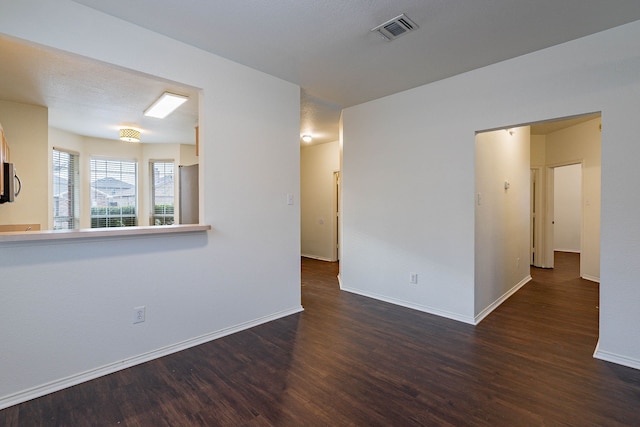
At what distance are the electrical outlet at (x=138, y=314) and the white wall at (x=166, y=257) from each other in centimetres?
4

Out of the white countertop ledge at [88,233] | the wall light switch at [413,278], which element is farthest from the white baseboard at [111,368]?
the wall light switch at [413,278]

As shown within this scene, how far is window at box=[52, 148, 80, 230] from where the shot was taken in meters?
5.46

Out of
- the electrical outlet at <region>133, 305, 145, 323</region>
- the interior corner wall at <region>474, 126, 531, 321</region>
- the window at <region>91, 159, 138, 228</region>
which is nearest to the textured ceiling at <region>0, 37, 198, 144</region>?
the window at <region>91, 159, 138, 228</region>

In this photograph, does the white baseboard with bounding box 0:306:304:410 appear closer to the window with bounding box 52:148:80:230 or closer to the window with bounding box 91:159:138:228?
the window with bounding box 52:148:80:230

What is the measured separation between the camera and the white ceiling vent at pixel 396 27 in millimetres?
2246

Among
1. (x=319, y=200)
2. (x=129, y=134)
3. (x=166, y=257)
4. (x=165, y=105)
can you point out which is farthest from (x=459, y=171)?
(x=129, y=134)

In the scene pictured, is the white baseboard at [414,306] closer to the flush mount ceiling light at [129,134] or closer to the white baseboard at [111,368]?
the white baseboard at [111,368]

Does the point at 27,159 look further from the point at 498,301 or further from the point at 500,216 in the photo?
the point at 498,301

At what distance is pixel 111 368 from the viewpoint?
2.24 metres

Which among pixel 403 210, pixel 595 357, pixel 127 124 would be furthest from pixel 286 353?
pixel 127 124

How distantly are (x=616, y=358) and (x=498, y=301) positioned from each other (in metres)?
1.42

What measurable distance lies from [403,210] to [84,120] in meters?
5.21

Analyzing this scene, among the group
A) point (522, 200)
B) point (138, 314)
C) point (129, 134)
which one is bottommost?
point (138, 314)

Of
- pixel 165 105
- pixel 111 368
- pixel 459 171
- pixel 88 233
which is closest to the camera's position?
pixel 88 233
